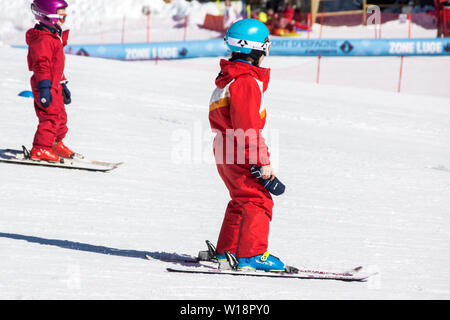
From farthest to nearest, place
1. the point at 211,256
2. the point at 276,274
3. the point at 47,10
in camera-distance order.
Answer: the point at 47,10 → the point at 211,256 → the point at 276,274

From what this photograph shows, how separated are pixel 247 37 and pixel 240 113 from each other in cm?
47

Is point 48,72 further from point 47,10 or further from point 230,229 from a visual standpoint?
point 230,229

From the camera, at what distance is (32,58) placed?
21.3 feet

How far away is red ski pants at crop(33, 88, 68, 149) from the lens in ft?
22.3

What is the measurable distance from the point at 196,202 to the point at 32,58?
6.89 feet

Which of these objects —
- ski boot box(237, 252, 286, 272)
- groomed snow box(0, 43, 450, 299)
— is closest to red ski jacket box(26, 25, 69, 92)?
groomed snow box(0, 43, 450, 299)

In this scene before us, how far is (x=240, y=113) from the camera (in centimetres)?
372

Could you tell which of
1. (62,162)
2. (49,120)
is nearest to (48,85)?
(49,120)

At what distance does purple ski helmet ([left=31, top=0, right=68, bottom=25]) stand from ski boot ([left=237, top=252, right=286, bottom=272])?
3.62 m

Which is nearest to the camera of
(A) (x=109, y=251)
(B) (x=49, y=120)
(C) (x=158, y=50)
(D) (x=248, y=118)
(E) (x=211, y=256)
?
(D) (x=248, y=118)

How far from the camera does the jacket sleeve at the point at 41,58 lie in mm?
6457

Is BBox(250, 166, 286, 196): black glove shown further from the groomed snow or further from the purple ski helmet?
the purple ski helmet

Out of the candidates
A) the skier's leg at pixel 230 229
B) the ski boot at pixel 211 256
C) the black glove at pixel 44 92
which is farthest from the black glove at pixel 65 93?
the skier's leg at pixel 230 229
